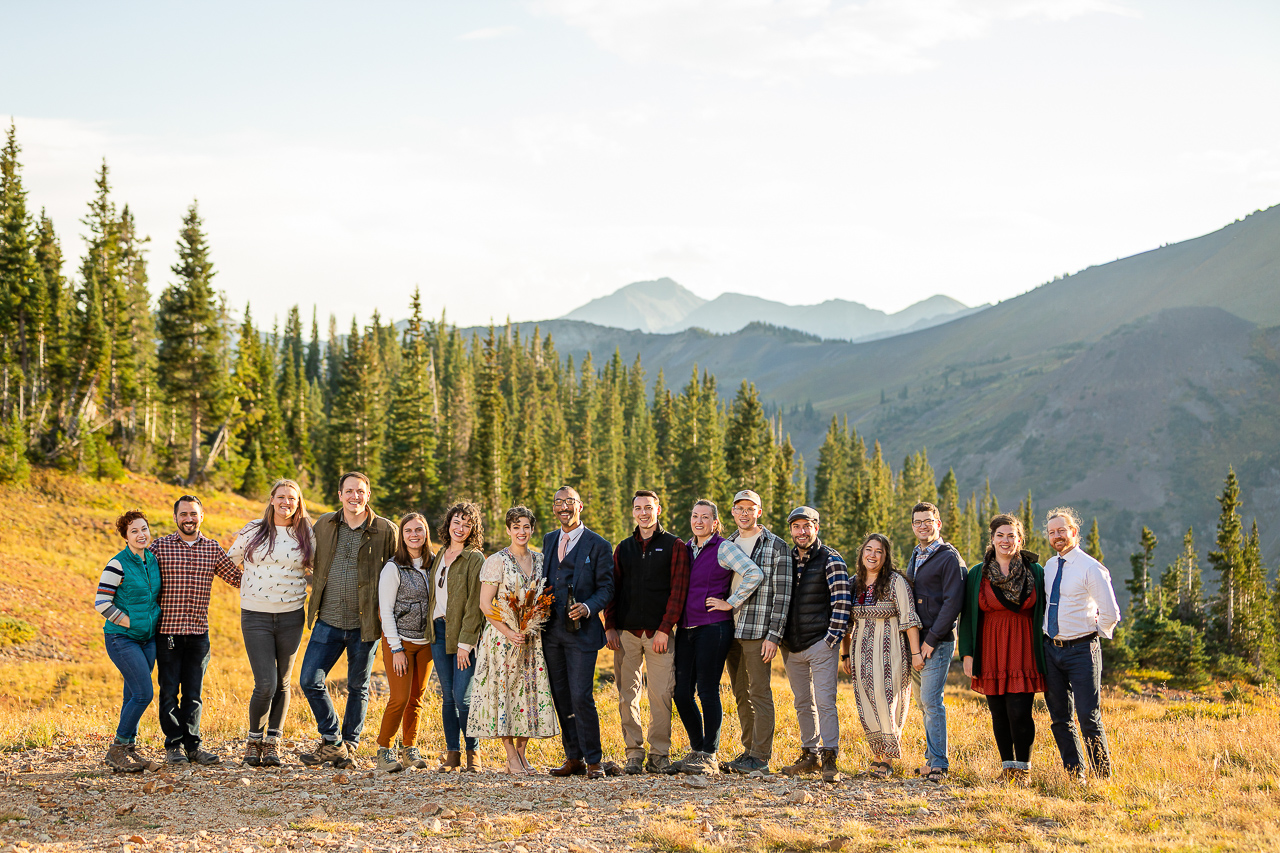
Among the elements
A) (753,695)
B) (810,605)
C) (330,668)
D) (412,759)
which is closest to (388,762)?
(412,759)

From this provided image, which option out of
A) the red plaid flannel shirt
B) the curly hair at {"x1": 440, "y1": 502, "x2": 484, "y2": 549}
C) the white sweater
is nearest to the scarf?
the curly hair at {"x1": 440, "y1": 502, "x2": 484, "y2": 549}

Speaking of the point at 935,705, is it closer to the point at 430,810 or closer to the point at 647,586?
the point at 647,586

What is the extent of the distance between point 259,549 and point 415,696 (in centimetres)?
219

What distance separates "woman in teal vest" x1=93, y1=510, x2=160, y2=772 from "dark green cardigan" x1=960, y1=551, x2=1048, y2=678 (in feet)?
26.1

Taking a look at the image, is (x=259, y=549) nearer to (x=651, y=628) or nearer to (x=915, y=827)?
(x=651, y=628)

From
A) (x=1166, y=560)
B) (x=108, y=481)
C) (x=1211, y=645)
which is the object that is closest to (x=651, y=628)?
(x=108, y=481)

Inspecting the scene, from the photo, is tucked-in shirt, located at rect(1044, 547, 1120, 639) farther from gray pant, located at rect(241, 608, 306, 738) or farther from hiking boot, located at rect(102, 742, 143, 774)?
hiking boot, located at rect(102, 742, 143, 774)

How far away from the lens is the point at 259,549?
873 cm

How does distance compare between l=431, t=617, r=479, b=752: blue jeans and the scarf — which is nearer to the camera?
the scarf

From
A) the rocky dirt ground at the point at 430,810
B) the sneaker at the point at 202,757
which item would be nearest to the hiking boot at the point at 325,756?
the rocky dirt ground at the point at 430,810

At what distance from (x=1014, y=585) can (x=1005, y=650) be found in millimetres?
633

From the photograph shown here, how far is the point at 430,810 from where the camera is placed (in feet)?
24.2

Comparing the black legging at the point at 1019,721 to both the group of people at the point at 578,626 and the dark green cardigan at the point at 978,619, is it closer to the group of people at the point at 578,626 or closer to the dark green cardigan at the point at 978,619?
the group of people at the point at 578,626

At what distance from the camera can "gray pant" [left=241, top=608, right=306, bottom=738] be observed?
8.70m
